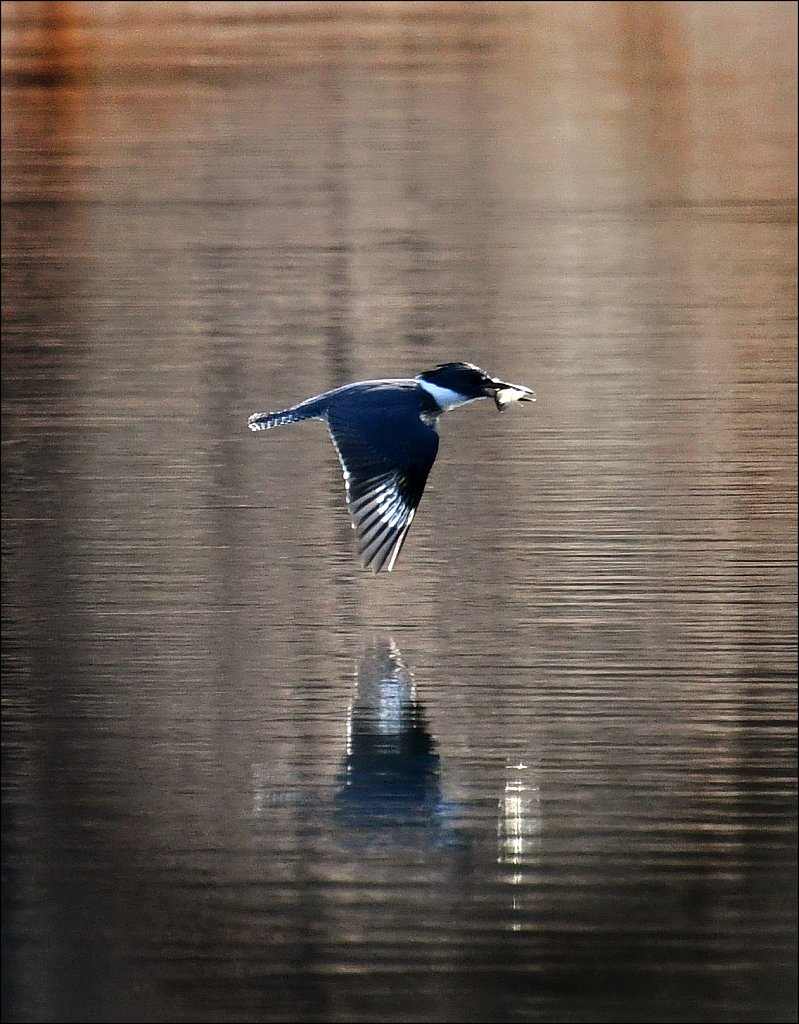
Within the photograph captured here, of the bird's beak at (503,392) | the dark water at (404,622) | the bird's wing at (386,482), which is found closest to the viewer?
the dark water at (404,622)

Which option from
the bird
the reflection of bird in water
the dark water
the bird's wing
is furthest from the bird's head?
the reflection of bird in water

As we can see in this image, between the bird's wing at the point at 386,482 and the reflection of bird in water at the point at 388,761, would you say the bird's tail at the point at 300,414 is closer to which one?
the bird's wing at the point at 386,482

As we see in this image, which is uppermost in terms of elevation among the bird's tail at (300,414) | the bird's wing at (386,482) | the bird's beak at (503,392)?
the bird's beak at (503,392)

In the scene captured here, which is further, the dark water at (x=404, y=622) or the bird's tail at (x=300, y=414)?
the bird's tail at (x=300, y=414)

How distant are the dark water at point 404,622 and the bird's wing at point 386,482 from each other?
300mm

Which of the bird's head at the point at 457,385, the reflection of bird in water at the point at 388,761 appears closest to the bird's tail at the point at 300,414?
the bird's head at the point at 457,385

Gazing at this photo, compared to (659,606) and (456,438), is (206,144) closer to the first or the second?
(456,438)

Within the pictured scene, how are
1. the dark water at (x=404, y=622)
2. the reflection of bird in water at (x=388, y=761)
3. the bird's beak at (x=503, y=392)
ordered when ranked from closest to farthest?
the dark water at (x=404, y=622) → the reflection of bird in water at (x=388, y=761) → the bird's beak at (x=503, y=392)

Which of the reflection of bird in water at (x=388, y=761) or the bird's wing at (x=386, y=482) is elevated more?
the bird's wing at (x=386, y=482)

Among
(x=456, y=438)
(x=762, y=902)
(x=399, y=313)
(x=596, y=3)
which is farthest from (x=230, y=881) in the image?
(x=596, y=3)

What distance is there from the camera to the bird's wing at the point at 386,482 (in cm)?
693

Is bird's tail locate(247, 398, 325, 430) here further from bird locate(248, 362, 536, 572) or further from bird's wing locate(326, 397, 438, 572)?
bird's wing locate(326, 397, 438, 572)

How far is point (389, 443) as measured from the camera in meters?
7.00

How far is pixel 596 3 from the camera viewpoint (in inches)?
1159
